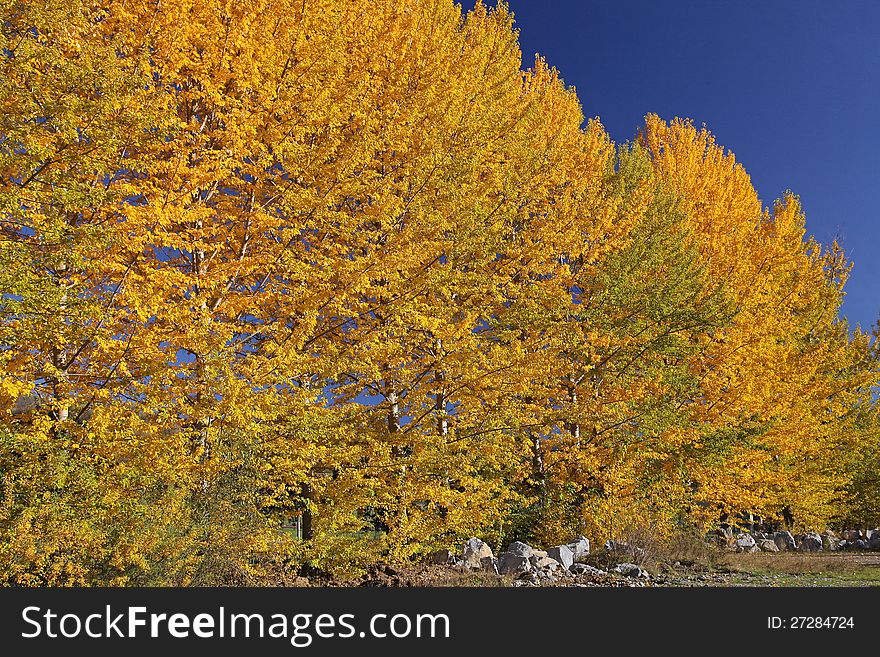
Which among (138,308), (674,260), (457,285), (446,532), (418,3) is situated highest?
(418,3)

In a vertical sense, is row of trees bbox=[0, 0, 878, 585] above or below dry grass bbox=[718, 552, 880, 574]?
above

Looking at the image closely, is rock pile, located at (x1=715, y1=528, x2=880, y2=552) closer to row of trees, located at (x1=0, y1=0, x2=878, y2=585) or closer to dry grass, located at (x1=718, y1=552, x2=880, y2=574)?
dry grass, located at (x1=718, y1=552, x2=880, y2=574)

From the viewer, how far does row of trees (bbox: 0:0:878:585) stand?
6.66m

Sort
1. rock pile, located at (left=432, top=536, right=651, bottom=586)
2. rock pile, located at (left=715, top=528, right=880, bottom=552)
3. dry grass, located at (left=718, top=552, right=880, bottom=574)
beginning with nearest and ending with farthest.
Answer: rock pile, located at (left=432, top=536, right=651, bottom=586) → dry grass, located at (left=718, top=552, right=880, bottom=574) → rock pile, located at (left=715, top=528, right=880, bottom=552)

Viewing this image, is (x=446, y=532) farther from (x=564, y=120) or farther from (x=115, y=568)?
(x=564, y=120)

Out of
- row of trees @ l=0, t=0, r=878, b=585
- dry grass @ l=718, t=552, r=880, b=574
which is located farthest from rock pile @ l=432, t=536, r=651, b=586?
dry grass @ l=718, t=552, r=880, b=574

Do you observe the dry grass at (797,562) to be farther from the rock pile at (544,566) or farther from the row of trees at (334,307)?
the rock pile at (544,566)

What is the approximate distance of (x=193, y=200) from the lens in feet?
29.0

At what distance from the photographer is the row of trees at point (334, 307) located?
21.9 ft

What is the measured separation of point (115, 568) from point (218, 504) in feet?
4.11

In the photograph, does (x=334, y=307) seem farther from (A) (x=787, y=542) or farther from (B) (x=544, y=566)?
(A) (x=787, y=542)

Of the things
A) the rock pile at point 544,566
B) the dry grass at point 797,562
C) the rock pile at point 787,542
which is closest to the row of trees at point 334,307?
the rock pile at point 544,566

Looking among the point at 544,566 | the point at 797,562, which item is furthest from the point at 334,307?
the point at 797,562

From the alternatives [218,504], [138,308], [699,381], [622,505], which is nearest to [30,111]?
[138,308]
